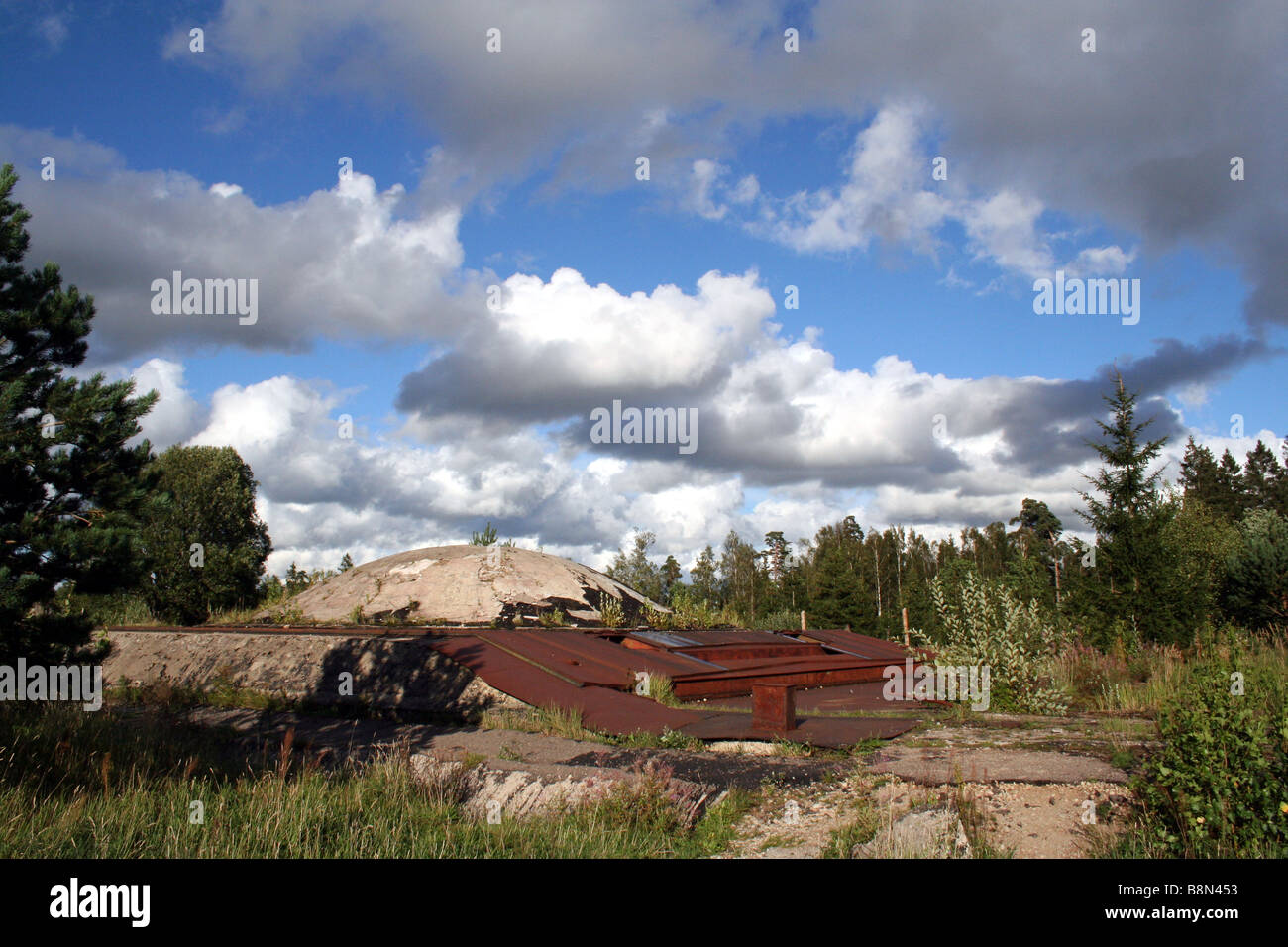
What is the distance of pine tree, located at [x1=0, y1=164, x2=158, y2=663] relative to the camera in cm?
709

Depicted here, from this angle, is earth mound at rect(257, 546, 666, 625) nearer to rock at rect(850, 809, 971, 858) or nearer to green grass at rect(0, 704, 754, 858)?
green grass at rect(0, 704, 754, 858)

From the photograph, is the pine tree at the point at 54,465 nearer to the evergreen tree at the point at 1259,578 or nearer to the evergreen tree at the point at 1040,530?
the evergreen tree at the point at 1259,578

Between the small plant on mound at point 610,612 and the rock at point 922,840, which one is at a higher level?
the small plant on mound at point 610,612

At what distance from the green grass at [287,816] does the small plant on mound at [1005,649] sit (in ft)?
14.1

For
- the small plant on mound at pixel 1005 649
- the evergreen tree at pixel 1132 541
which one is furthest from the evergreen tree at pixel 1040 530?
the small plant on mound at pixel 1005 649

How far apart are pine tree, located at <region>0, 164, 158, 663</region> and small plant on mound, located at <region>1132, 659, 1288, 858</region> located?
8.40 m

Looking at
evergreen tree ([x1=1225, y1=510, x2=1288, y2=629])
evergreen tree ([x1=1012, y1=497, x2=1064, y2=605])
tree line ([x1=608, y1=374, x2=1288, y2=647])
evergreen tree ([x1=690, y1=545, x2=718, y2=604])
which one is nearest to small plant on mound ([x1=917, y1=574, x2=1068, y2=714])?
tree line ([x1=608, y1=374, x2=1288, y2=647])

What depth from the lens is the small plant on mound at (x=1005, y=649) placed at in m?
8.55

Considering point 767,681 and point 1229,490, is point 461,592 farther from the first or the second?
point 1229,490

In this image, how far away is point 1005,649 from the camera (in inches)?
346

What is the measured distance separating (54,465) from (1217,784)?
9374 millimetres

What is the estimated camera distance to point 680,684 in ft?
34.0

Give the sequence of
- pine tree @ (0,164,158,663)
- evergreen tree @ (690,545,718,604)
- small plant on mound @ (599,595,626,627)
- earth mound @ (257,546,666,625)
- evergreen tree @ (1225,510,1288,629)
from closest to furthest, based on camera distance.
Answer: pine tree @ (0,164,158,663) → earth mound @ (257,546,666,625) → small plant on mound @ (599,595,626,627) → evergreen tree @ (1225,510,1288,629) → evergreen tree @ (690,545,718,604)
